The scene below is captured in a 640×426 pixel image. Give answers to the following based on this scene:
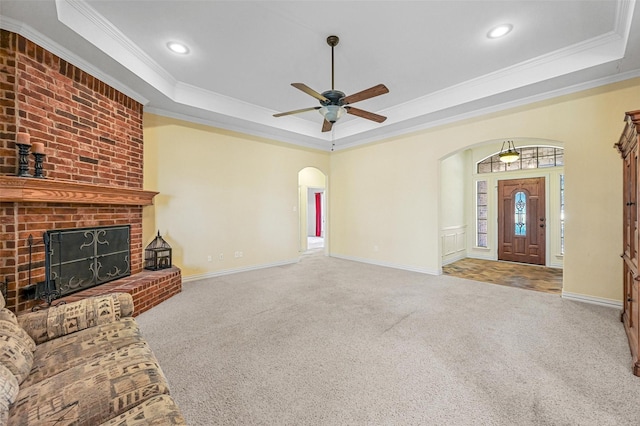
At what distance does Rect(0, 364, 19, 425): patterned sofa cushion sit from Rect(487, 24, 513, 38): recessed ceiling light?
4.52 meters

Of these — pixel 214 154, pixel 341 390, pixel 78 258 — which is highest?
pixel 214 154

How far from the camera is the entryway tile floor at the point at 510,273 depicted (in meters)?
4.46

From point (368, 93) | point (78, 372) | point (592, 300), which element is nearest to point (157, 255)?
point (78, 372)

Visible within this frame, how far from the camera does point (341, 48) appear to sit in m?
3.17

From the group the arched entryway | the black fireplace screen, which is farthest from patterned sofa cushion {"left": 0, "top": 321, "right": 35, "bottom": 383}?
the arched entryway

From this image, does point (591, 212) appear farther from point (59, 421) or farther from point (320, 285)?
point (59, 421)

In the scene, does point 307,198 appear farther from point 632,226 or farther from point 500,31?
point 632,226

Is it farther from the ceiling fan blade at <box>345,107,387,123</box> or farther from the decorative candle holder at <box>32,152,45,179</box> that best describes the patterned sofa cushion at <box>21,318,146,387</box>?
the ceiling fan blade at <box>345,107,387,123</box>

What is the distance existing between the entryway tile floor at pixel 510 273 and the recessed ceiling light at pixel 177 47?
18.2ft

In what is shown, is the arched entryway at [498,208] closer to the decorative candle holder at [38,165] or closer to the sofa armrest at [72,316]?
the sofa armrest at [72,316]

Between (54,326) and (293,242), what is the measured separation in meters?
4.65

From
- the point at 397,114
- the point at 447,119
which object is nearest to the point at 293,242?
the point at 397,114

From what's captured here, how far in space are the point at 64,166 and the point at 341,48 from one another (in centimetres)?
337

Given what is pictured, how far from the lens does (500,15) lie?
2643 mm
